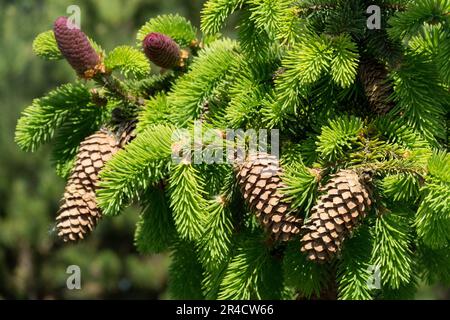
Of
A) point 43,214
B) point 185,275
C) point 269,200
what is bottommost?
point 185,275

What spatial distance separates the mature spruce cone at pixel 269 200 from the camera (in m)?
0.93

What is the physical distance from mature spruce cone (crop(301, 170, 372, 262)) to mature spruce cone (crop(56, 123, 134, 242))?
0.33 metres

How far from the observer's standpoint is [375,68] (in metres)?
0.99

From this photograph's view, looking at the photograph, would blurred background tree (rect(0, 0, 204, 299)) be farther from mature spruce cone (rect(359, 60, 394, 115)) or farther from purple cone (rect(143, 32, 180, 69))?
mature spruce cone (rect(359, 60, 394, 115))

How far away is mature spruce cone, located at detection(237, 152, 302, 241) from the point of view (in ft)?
3.06

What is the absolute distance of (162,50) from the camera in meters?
1.12

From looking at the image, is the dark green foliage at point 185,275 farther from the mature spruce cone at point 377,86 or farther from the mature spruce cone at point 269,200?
the mature spruce cone at point 377,86

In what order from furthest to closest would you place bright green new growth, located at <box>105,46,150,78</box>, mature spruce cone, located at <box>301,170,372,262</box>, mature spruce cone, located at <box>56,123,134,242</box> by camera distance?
1. bright green new growth, located at <box>105,46,150,78</box>
2. mature spruce cone, located at <box>56,123,134,242</box>
3. mature spruce cone, located at <box>301,170,372,262</box>

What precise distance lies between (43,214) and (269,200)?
3.34m
